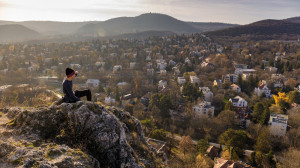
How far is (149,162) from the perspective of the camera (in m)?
5.18

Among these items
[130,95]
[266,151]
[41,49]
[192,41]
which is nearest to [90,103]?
[266,151]

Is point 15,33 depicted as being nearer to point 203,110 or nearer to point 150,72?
point 150,72

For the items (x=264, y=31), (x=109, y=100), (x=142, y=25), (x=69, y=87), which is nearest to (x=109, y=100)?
(x=109, y=100)

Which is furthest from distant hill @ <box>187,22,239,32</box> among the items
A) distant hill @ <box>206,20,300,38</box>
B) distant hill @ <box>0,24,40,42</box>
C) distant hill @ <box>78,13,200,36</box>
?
distant hill @ <box>0,24,40,42</box>

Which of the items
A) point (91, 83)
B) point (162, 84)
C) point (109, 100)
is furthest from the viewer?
point (91, 83)

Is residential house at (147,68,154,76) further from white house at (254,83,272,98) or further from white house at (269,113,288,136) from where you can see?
white house at (269,113,288,136)

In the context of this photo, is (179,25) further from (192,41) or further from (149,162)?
(149,162)

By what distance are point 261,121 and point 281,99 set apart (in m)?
6.71

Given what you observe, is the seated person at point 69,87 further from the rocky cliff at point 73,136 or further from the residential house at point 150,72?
the residential house at point 150,72

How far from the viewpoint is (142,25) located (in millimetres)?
160250

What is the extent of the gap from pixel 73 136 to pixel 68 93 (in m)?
1.07

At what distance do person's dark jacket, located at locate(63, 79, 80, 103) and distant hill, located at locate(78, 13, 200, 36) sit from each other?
14323cm

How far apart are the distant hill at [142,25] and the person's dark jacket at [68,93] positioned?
14323 centimetres

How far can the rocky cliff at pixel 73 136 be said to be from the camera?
414 centimetres
